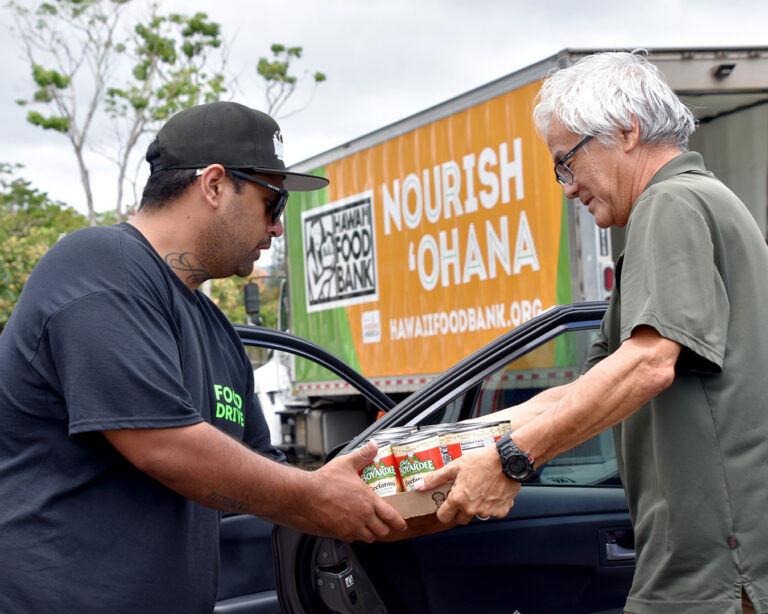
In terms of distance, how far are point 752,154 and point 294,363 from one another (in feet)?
18.2

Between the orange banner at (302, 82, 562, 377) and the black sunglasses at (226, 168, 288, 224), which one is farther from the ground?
the orange banner at (302, 82, 562, 377)

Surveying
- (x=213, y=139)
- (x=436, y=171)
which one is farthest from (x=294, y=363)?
(x=213, y=139)

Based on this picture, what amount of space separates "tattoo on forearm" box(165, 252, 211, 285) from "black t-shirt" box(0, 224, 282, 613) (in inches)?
5.9

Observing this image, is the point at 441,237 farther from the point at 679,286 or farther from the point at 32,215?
the point at 32,215

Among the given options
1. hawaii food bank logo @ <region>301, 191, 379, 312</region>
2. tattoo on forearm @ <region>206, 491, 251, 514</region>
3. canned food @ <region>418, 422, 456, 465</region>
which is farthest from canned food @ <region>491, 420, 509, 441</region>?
hawaii food bank logo @ <region>301, 191, 379, 312</region>

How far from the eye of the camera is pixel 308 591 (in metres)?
2.79

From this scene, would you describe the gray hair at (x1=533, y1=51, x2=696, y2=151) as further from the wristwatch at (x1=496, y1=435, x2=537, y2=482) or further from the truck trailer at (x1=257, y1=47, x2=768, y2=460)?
the truck trailer at (x1=257, y1=47, x2=768, y2=460)

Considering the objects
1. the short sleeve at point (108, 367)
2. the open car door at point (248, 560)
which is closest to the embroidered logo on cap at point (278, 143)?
the short sleeve at point (108, 367)

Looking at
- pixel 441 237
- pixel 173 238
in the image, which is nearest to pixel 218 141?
pixel 173 238

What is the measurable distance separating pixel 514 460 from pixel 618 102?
0.82m

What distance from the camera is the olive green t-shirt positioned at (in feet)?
6.10

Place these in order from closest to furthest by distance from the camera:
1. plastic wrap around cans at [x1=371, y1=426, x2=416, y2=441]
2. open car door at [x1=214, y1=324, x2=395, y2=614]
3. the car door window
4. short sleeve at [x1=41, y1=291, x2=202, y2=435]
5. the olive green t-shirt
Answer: short sleeve at [x1=41, y1=291, x2=202, y2=435] → the olive green t-shirt → plastic wrap around cans at [x1=371, y1=426, x2=416, y2=441] → the car door window → open car door at [x1=214, y1=324, x2=395, y2=614]

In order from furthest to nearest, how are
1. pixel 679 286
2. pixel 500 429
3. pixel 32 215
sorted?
pixel 32 215
pixel 500 429
pixel 679 286

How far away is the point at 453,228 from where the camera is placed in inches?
328
